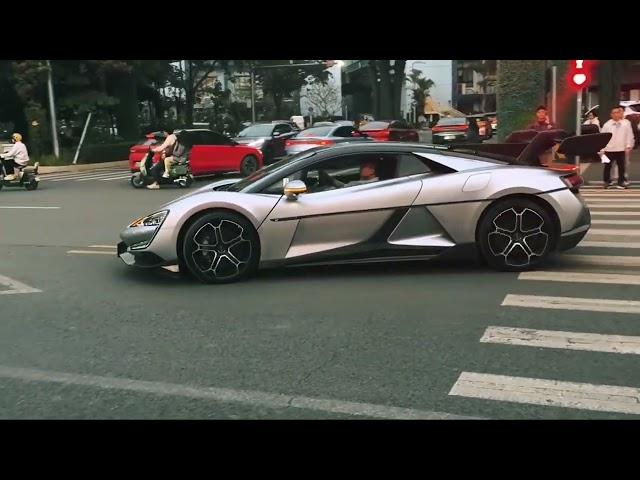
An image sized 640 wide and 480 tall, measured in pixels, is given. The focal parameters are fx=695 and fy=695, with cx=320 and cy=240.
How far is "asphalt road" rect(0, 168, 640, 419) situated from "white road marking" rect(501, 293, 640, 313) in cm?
3

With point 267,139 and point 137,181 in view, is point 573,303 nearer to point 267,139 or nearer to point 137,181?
point 137,181

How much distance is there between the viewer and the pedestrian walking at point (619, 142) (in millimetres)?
13742

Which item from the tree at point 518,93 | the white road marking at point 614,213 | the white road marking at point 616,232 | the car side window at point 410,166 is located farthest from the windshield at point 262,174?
the tree at point 518,93

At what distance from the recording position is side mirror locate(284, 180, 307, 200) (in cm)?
682

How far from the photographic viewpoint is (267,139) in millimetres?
23000

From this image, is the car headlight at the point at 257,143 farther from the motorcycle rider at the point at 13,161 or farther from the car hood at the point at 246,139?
the motorcycle rider at the point at 13,161

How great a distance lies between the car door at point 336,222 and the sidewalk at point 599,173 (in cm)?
1000

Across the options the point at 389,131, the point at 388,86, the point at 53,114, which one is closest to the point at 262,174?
the point at 389,131

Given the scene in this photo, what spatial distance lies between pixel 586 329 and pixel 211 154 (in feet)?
53.7

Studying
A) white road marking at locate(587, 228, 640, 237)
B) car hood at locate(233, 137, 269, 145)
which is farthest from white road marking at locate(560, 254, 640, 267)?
car hood at locate(233, 137, 269, 145)

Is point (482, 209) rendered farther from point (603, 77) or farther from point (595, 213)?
point (603, 77)

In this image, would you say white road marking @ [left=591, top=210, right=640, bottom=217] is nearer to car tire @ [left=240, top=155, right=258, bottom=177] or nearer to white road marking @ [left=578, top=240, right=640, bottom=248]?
white road marking @ [left=578, top=240, right=640, bottom=248]

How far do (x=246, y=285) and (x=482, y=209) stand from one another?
2461mm
